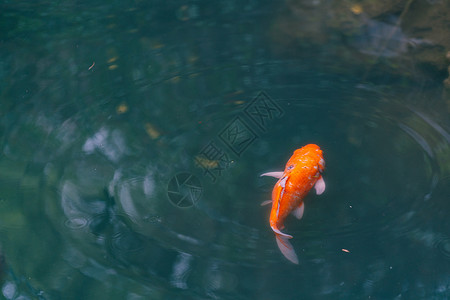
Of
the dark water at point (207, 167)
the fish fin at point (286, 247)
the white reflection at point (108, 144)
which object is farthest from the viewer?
the white reflection at point (108, 144)

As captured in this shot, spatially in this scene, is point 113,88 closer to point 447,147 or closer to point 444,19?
point 447,147

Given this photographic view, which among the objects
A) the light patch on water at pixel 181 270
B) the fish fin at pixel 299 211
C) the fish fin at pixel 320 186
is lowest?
the light patch on water at pixel 181 270

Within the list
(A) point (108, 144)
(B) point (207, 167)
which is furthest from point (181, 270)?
(A) point (108, 144)

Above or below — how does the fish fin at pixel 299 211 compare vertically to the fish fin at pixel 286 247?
above

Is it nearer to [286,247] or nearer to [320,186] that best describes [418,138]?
[320,186]

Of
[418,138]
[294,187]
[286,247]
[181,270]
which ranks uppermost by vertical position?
[294,187]

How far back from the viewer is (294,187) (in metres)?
3.83

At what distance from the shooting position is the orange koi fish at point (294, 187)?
12.2 feet

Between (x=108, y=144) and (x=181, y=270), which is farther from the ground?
(x=108, y=144)

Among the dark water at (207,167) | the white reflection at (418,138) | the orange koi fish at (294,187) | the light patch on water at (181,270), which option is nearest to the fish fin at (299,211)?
the orange koi fish at (294,187)

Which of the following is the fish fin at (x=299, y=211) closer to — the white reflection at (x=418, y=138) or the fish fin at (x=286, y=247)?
the fish fin at (x=286, y=247)

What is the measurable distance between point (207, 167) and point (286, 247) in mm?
1237

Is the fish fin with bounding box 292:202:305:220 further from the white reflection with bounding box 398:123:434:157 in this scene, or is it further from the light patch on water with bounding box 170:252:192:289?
the white reflection with bounding box 398:123:434:157

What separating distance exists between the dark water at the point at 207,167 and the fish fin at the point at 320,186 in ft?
0.49
